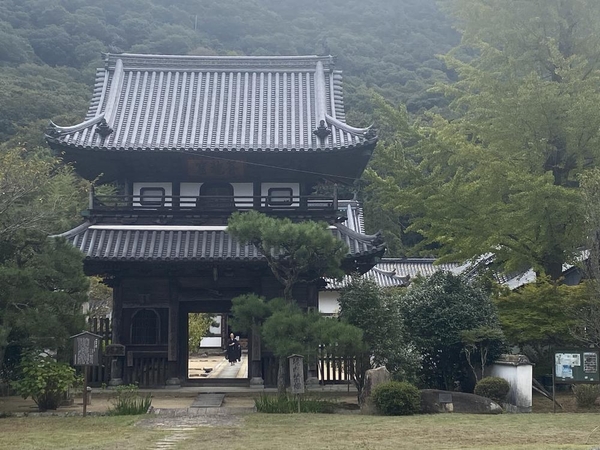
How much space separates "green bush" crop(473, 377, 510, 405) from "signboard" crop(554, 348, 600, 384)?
3.82 feet

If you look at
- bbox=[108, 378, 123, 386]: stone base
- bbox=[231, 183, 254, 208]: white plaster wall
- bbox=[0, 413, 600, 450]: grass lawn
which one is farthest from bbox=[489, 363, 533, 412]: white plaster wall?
bbox=[108, 378, 123, 386]: stone base

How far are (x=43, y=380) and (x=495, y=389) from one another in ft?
32.9

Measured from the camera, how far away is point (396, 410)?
50.4 feet

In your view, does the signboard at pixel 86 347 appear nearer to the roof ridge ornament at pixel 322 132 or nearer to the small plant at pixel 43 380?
the small plant at pixel 43 380

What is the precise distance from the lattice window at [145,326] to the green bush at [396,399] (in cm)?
803

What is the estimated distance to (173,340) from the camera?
67.9 ft

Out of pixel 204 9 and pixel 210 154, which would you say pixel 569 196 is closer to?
pixel 210 154

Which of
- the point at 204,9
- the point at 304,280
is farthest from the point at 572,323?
the point at 204,9

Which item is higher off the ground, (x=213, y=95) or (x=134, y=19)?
(x=134, y=19)

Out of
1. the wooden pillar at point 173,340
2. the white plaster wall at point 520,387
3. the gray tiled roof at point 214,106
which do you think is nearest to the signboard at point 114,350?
the wooden pillar at point 173,340

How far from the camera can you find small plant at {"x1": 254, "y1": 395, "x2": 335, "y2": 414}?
15.9m

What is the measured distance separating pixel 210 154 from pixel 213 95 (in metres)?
3.86

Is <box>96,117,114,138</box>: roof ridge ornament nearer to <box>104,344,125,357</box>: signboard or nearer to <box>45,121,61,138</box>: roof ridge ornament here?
<box>45,121,61,138</box>: roof ridge ornament

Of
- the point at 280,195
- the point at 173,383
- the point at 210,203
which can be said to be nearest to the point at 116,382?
the point at 173,383
